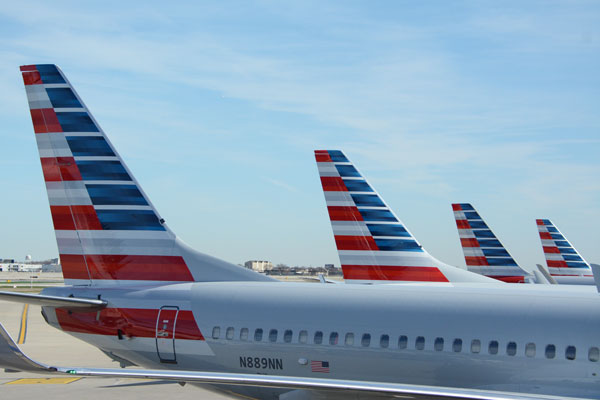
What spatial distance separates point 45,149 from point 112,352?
17.5 feet

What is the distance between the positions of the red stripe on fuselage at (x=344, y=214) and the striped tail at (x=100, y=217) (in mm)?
10095

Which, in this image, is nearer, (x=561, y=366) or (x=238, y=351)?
(x=561, y=366)

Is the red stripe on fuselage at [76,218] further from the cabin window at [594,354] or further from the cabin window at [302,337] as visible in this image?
the cabin window at [594,354]

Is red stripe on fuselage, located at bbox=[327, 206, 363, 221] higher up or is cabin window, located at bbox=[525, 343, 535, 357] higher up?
red stripe on fuselage, located at bbox=[327, 206, 363, 221]

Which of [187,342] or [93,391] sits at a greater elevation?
[187,342]

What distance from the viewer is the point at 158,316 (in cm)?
1504

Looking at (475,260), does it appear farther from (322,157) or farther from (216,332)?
(216,332)

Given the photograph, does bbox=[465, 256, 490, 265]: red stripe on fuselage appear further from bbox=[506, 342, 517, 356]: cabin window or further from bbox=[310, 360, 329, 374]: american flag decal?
bbox=[506, 342, 517, 356]: cabin window

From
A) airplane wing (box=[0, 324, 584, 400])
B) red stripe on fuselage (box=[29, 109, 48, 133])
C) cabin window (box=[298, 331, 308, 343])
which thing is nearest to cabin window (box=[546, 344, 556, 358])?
airplane wing (box=[0, 324, 584, 400])

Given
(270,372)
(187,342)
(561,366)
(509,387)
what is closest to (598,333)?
(561,366)

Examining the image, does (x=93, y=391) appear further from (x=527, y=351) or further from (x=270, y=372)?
(x=527, y=351)

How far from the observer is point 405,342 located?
13133 mm

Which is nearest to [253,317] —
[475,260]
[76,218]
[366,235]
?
[76,218]

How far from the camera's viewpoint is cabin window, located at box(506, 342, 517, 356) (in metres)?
12.4
